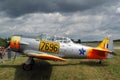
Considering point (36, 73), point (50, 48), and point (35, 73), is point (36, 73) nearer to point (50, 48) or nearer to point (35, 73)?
point (35, 73)

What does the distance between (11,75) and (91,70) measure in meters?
5.61

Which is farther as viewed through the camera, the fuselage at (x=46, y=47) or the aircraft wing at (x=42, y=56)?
the fuselage at (x=46, y=47)

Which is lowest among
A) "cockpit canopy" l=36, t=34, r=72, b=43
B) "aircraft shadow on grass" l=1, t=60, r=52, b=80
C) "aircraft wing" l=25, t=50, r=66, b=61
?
"aircraft shadow on grass" l=1, t=60, r=52, b=80

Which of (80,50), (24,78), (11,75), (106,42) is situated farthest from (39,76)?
(106,42)

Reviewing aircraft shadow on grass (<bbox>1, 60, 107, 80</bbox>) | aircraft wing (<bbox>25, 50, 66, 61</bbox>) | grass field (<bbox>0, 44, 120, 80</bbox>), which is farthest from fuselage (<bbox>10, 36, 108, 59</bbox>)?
aircraft shadow on grass (<bbox>1, 60, 107, 80</bbox>)

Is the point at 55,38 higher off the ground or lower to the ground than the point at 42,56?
higher

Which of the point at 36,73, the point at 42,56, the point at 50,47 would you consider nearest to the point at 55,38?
the point at 50,47

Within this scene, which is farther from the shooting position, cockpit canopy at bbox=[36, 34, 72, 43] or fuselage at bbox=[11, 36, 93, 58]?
cockpit canopy at bbox=[36, 34, 72, 43]

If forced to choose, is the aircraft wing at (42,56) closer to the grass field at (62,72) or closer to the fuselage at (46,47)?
the fuselage at (46,47)

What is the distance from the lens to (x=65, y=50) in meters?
16.0

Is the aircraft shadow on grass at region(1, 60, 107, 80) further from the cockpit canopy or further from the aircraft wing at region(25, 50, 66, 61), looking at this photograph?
the cockpit canopy

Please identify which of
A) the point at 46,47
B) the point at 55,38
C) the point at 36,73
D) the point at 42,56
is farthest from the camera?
the point at 55,38

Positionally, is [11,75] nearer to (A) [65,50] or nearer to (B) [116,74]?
(A) [65,50]

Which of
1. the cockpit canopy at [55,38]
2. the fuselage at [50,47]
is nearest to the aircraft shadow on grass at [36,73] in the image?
the fuselage at [50,47]
